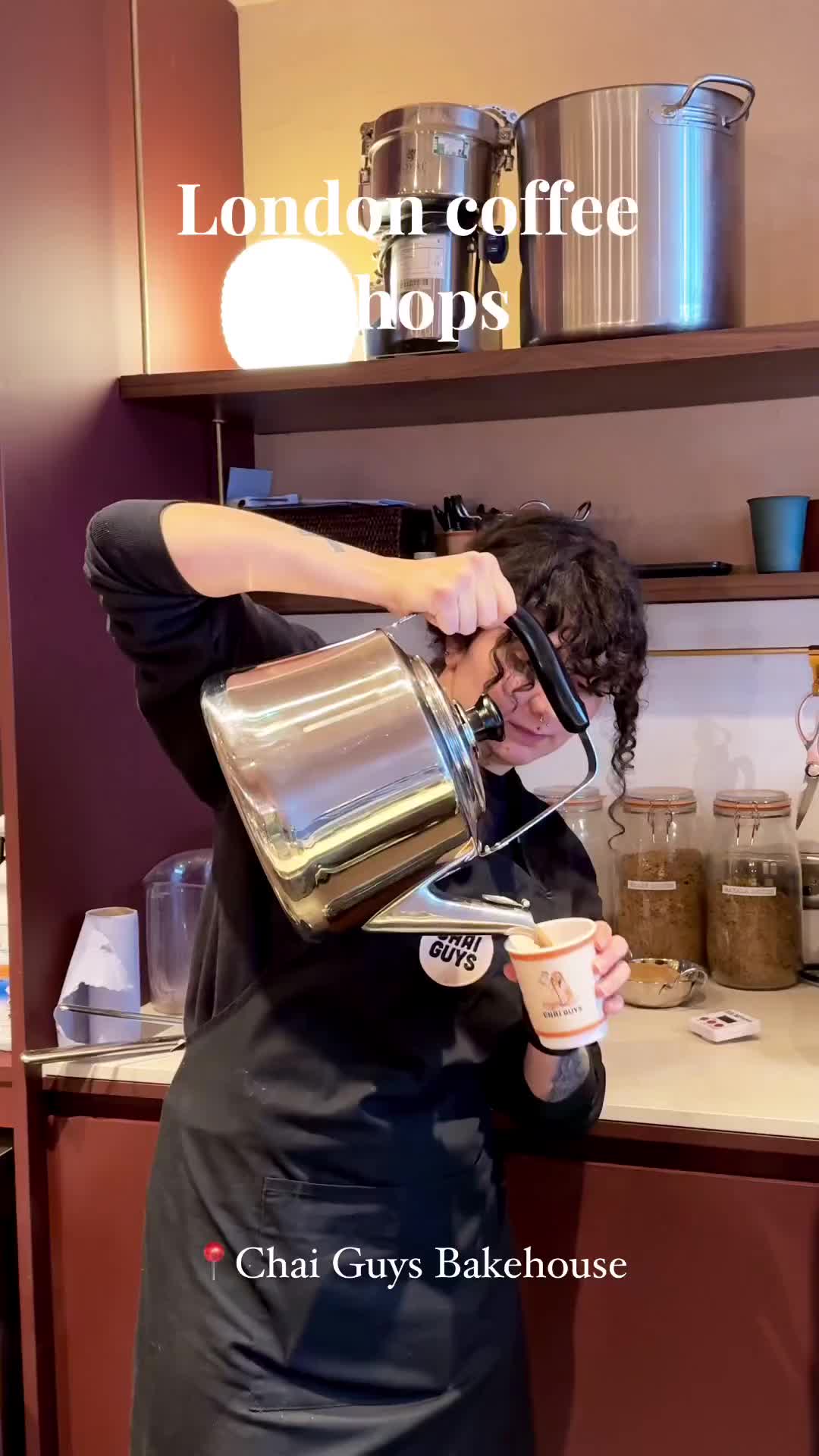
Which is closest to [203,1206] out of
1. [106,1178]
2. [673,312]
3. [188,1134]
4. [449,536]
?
[188,1134]

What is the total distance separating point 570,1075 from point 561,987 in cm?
20

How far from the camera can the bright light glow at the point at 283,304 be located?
5.27ft

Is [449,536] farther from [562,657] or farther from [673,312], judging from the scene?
[562,657]

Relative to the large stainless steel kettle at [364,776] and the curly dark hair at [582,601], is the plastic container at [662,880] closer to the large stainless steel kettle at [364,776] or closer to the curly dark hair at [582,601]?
the curly dark hair at [582,601]

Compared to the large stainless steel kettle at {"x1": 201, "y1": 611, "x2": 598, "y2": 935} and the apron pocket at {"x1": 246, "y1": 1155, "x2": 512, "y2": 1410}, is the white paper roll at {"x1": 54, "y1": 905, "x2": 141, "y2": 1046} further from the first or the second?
the large stainless steel kettle at {"x1": 201, "y1": 611, "x2": 598, "y2": 935}

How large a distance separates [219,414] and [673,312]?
0.68 m

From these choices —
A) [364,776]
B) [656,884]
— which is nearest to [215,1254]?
[364,776]

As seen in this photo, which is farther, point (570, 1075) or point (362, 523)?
point (362, 523)

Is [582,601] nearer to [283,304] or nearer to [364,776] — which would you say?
Result: [364,776]

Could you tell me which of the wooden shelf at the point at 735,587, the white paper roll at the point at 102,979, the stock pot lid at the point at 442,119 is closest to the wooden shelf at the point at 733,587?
the wooden shelf at the point at 735,587

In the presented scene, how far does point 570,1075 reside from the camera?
106 cm

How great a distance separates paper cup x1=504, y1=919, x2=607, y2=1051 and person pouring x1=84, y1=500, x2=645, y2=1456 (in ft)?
0.15

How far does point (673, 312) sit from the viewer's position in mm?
1390

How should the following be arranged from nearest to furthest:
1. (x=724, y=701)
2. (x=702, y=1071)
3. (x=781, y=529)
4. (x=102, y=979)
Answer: (x=702, y=1071) < (x=102, y=979) < (x=781, y=529) < (x=724, y=701)
